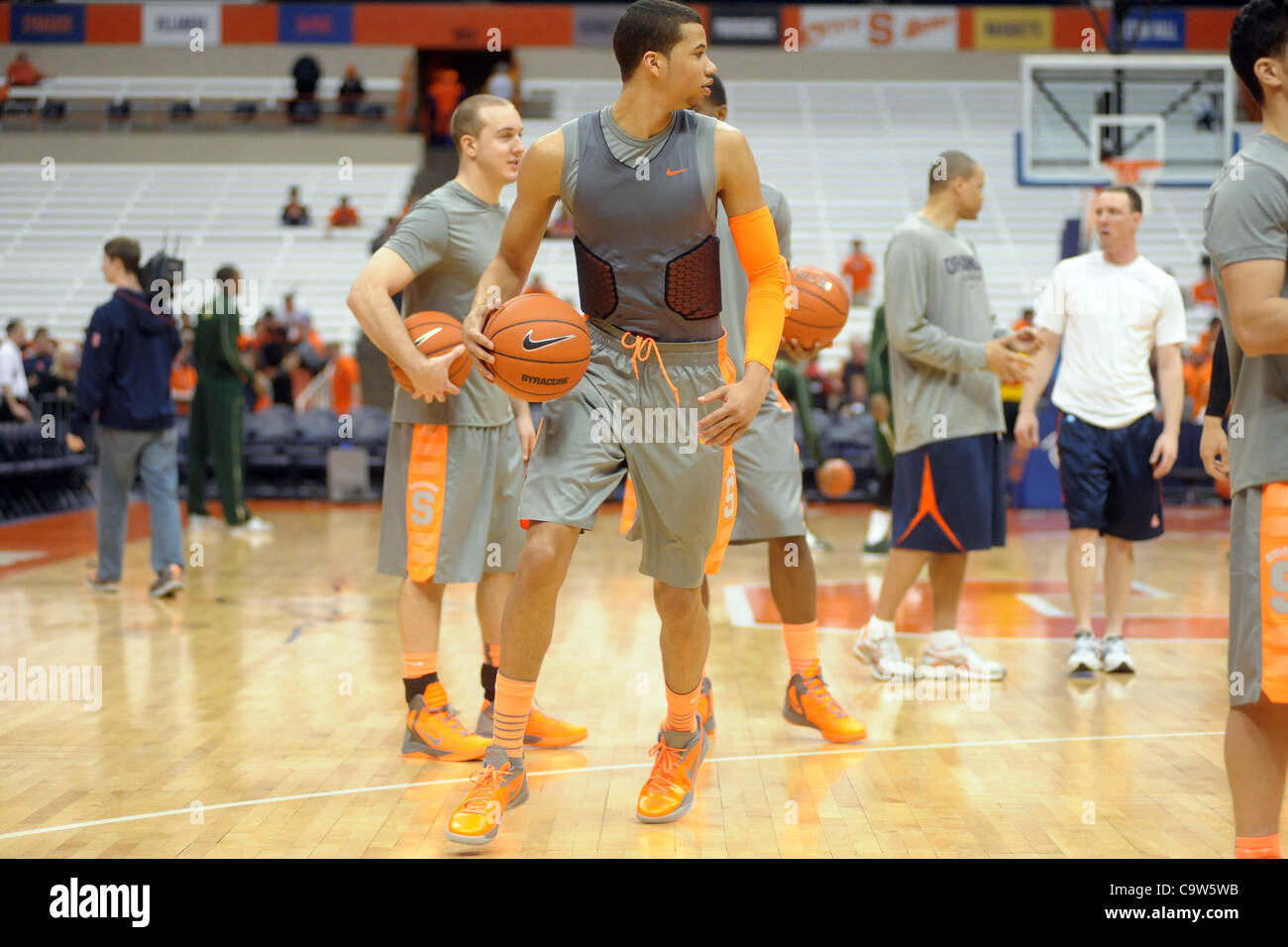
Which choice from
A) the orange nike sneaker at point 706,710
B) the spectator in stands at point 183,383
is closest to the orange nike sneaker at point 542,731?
the orange nike sneaker at point 706,710

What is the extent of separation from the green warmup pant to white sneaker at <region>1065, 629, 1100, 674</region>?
7588 millimetres

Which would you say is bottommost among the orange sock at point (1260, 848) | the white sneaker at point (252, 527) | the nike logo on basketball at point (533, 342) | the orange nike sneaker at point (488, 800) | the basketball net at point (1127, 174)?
the white sneaker at point (252, 527)

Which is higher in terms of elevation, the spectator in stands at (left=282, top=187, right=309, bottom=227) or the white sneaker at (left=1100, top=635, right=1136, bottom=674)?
the spectator in stands at (left=282, top=187, right=309, bottom=227)

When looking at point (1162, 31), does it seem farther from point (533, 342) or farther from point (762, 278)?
point (533, 342)

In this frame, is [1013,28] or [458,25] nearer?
[1013,28]

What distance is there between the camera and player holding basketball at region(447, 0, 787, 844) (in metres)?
3.31

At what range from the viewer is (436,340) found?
415cm

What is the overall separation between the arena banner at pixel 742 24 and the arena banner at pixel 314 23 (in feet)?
25.0

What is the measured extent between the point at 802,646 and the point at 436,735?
4.20ft

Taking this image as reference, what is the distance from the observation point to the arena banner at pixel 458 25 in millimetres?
27625

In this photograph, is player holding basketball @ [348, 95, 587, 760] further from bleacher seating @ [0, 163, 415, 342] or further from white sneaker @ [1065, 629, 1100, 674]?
bleacher seating @ [0, 163, 415, 342]

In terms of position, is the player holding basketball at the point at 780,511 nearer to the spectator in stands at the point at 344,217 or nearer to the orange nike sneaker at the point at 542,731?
the orange nike sneaker at the point at 542,731

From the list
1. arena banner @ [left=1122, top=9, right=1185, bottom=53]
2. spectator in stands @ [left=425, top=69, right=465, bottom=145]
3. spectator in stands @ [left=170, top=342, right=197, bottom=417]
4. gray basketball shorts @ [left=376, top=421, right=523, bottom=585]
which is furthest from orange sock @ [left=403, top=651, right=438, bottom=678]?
arena banner @ [left=1122, top=9, right=1185, bottom=53]

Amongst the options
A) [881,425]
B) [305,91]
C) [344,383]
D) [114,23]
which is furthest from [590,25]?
[881,425]
